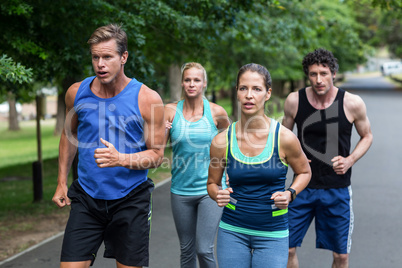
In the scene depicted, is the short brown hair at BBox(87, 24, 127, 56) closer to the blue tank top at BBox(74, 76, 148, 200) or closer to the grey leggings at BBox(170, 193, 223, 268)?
the blue tank top at BBox(74, 76, 148, 200)

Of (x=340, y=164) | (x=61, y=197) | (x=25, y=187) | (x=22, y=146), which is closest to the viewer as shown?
(x=61, y=197)

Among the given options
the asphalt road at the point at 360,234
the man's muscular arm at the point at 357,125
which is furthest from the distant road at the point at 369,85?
the man's muscular arm at the point at 357,125

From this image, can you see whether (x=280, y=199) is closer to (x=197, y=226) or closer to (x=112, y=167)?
(x=112, y=167)

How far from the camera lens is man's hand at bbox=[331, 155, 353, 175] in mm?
4496

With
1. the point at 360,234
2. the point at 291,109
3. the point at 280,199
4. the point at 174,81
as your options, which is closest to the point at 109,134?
the point at 280,199

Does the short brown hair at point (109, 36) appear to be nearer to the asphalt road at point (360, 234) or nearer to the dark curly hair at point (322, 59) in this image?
the dark curly hair at point (322, 59)

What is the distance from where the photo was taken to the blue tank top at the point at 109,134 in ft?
11.7

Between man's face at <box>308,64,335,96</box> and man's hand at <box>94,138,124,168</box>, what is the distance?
2.00 m

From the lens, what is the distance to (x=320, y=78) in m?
4.56

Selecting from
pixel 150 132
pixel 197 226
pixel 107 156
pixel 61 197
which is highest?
pixel 150 132

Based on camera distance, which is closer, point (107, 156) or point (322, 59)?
point (107, 156)

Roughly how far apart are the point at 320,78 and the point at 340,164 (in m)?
0.74

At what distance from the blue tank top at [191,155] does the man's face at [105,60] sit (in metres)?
1.29

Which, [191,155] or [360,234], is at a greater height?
[191,155]
